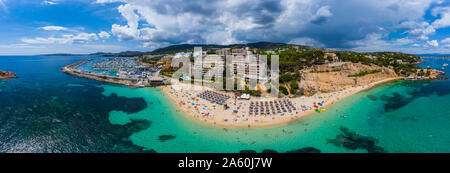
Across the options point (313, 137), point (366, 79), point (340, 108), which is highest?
point (366, 79)

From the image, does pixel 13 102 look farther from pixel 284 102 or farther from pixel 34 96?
pixel 284 102

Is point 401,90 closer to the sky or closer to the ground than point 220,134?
closer to the sky

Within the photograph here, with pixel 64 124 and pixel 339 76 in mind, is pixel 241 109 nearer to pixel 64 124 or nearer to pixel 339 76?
pixel 64 124

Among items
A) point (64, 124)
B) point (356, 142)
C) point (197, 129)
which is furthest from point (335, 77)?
point (64, 124)

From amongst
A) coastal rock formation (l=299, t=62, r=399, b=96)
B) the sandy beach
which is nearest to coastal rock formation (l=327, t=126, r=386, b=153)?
the sandy beach

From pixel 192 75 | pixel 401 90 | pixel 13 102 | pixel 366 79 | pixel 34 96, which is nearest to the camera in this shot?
pixel 13 102

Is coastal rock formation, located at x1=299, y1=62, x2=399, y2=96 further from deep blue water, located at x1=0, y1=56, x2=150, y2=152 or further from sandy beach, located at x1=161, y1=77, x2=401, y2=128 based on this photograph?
deep blue water, located at x1=0, y1=56, x2=150, y2=152
